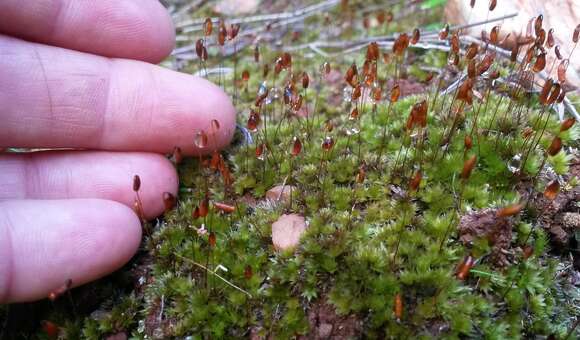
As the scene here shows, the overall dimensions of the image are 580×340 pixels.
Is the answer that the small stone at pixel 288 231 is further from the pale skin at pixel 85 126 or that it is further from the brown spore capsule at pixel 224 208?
the pale skin at pixel 85 126

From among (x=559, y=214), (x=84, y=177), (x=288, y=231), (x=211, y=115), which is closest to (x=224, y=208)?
(x=288, y=231)

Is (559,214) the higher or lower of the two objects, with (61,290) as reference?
higher

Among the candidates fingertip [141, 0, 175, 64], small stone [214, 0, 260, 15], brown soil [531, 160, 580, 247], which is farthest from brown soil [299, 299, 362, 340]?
small stone [214, 0, 260, 15]

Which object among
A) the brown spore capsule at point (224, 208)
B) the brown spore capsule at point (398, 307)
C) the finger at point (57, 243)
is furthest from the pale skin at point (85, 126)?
the brown spore capsule at point (398, 307)

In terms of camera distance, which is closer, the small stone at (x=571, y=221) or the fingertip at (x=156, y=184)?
the small stone at (x=571, y=221)

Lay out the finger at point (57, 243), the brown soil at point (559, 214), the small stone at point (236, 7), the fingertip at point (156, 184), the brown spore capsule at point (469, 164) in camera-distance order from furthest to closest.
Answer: the small stone at point (236, 7), the fingertip at point (156, 184), the brown soil at point (559, 214), the finger at point (57, 243), the brown spore capsule at point (469, 164)

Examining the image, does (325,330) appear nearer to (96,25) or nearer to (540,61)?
(540,61)

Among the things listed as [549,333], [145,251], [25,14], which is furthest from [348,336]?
[25,14]
